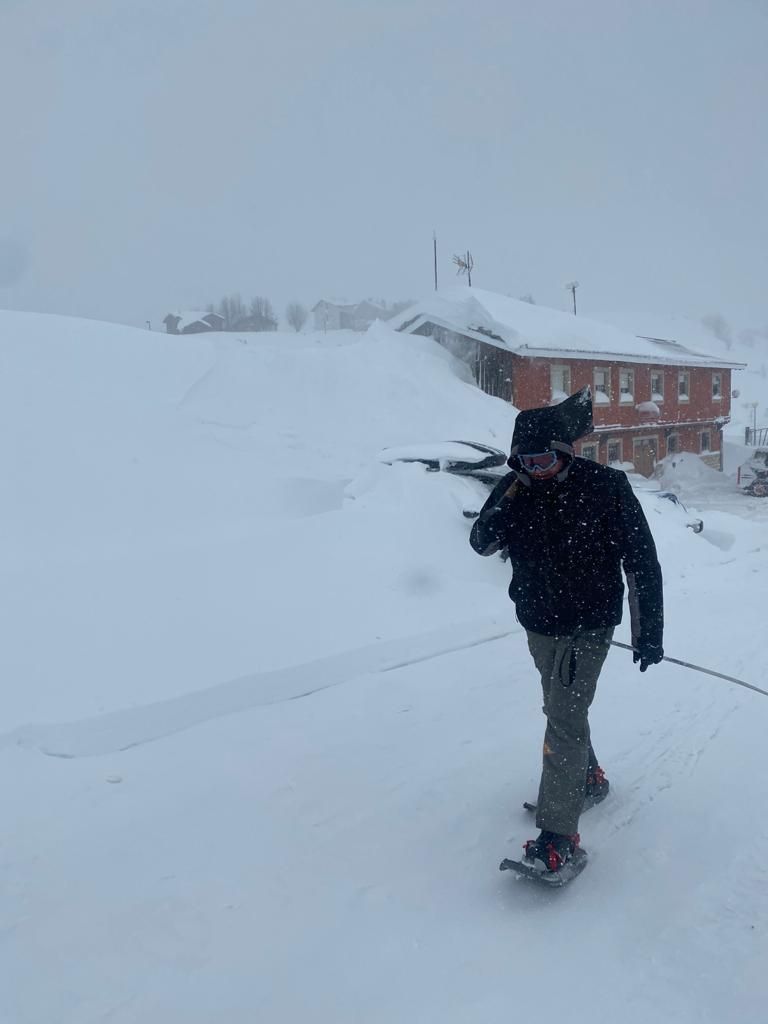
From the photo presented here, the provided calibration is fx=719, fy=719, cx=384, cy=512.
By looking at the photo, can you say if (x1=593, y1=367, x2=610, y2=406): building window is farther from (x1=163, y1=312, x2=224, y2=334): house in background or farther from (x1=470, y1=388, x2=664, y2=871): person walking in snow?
(x1=163, y1=312, x2=224, y2=334): house in background

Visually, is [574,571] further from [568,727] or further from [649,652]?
[568,727]

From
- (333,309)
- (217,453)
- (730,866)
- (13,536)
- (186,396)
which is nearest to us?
(730,866)

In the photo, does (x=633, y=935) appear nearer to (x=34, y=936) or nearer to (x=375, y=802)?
(x=375, y=802)

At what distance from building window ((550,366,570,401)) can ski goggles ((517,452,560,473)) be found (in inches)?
783

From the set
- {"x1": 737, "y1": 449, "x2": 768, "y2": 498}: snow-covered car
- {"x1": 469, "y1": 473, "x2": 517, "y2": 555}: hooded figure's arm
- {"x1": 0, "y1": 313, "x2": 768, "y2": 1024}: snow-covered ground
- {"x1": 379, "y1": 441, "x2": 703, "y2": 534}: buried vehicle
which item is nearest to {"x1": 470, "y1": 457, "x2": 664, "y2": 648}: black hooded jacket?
{"x1": 469, "y1": 473, "x2": 517, "y2": 555}: hooded figure's arm

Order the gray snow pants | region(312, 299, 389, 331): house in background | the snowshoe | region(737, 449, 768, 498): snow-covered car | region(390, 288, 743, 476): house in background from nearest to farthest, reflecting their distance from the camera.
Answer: the snowshoe < the gray snow pants < region(390, 288, 743, 476): house in background < region(737, 449, 768, 498): snow-covered car < region(312, 299, 389, 331): house in background

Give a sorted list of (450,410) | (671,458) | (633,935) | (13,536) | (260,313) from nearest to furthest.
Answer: (633,935) → (13,536) → (450,410) → (671,458) → (260,313)

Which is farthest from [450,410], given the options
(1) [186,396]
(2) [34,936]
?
(2) [34,936]

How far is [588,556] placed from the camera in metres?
2.92

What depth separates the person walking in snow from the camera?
9.50 ft

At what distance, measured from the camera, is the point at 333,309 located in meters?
68.0

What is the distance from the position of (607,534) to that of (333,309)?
68079 mm

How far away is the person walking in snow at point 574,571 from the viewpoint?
2896mm

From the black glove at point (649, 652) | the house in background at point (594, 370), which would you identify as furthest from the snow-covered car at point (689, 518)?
the black glove at point (649, 652)
